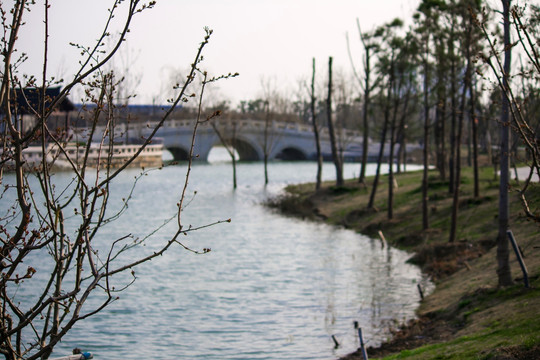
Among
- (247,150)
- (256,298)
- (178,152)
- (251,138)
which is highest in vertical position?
(251,138)

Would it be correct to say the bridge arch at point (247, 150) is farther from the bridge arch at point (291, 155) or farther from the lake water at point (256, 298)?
the lake water at point (256, 298)

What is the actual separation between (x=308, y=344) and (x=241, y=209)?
1987 cm

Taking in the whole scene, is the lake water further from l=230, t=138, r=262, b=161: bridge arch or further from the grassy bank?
l=230, t=138, r=262, b=161: bridge arch

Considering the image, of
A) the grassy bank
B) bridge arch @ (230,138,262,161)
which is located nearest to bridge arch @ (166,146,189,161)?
bridge arch @ (230,138,262,161)

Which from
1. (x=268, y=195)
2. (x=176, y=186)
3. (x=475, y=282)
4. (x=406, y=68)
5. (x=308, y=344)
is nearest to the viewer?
(x=308, y=344)

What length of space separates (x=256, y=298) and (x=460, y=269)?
448cm

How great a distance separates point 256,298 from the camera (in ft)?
50.0

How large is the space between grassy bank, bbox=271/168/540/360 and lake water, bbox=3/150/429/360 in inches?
24.7

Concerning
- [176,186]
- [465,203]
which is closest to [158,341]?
[465,203]

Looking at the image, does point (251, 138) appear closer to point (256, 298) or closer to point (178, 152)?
point (178, 152)

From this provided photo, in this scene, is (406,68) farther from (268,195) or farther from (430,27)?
(268,195)

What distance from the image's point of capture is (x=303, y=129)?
2657 inches

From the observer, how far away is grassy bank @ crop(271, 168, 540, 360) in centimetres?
920

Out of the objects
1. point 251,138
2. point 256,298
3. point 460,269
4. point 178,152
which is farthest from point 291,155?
point 256,298
